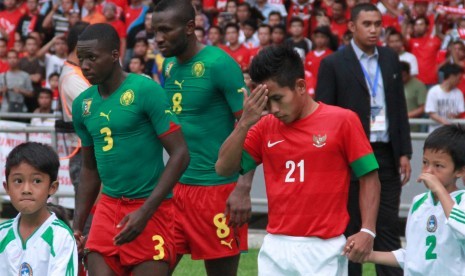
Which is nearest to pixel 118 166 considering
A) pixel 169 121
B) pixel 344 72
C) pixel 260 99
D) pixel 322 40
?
pixel 169 121

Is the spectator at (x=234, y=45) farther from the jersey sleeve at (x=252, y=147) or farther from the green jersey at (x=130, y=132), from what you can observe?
the jersey sleeve at (x=252, y=147)

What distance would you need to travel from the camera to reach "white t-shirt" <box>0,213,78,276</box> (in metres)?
5.93

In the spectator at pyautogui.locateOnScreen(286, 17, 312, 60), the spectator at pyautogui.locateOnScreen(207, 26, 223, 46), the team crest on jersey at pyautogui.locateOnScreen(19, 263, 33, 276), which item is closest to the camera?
the team crest on jersey at pyautogui.locateOnScreen(19, 263, 33, 276)

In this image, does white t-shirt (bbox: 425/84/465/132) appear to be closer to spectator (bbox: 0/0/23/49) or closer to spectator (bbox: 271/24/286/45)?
spectator (bbox: 271/24/286/45)

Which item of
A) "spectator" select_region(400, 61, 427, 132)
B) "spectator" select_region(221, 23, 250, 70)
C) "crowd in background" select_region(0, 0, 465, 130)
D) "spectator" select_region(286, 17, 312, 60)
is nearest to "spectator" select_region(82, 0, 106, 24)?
"crowd in background" select_region(0, 0, 465, 130)

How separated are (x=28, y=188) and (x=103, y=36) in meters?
1.28

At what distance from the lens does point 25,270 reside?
6.00 metres

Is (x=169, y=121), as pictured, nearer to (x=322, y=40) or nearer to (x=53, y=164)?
(x=53, y=164)

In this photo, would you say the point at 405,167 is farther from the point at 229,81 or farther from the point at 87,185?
the point at 87,185

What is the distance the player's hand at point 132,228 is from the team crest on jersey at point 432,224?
1.60 m

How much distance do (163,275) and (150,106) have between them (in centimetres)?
102

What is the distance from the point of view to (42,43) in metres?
21.4

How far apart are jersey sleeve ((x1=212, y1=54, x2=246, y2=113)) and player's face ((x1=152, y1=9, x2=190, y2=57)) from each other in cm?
28

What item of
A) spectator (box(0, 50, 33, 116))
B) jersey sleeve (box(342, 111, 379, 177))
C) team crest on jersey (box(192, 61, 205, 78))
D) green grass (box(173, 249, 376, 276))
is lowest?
green grass (box(173, 249, 376, 276))
